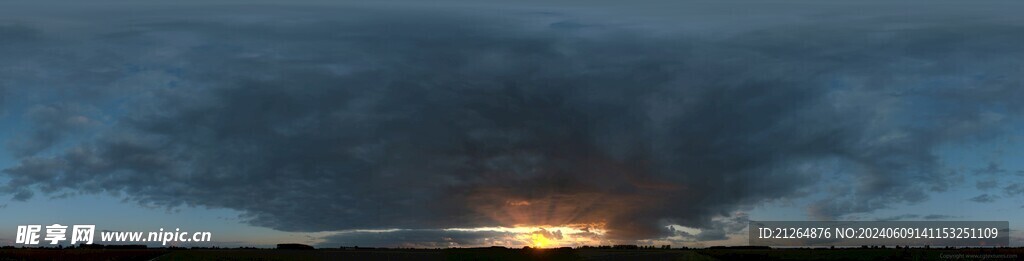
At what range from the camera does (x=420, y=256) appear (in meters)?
135

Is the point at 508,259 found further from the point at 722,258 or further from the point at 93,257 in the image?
the point at 93,257

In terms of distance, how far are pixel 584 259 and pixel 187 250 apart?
195ft

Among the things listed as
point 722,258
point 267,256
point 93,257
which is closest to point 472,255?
point 267,256

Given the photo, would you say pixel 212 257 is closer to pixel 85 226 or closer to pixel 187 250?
pixel 187 250

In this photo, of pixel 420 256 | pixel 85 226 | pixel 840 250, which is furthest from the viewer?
pixel 840 250

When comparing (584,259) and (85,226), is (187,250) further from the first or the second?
(584,259)

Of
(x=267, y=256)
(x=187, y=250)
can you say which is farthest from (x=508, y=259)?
(x=187, y=250)

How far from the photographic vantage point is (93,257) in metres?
137

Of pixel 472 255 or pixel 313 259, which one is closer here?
pixel 313 259

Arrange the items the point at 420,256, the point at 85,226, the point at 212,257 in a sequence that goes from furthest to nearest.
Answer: the point at 420,256
the point at 212,257
the point at 85,226

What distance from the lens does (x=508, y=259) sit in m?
132

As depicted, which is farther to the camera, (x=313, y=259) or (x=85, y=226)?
(x=313, y=259)

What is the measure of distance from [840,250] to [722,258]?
19206 millimetres

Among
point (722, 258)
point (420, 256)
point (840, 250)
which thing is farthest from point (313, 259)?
point (840, 250)
